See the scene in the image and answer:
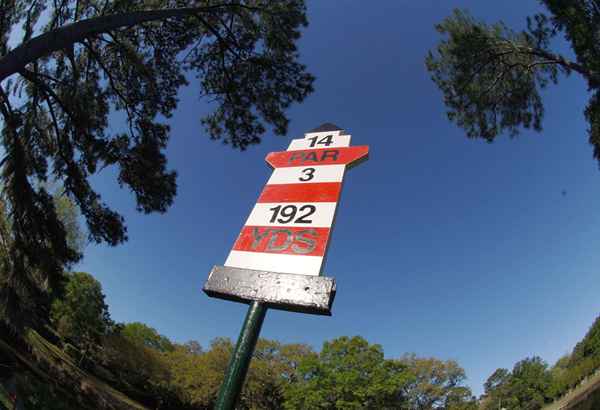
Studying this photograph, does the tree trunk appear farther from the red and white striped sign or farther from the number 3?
the number 3

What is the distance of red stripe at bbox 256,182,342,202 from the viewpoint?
1.68 m

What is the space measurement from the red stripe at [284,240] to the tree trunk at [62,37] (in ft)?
15.1

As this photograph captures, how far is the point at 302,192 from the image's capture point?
176cm

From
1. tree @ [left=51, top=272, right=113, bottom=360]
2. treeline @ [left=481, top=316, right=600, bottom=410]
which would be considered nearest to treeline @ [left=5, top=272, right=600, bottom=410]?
tree @ [left=51, top=272, right=113, bottom=360]

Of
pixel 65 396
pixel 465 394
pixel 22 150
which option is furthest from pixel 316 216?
pixel 465 394

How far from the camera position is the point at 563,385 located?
2659 cm

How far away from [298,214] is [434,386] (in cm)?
3948

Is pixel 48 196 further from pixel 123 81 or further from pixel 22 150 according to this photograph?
pixel 123 81

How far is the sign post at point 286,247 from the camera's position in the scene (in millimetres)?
→ 1213

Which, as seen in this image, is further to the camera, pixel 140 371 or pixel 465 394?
pixel 465 394

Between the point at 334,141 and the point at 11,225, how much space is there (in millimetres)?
6759

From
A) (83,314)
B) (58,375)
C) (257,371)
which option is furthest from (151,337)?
(58,375)

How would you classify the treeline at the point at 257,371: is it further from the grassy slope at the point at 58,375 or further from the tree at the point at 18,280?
the tree at the point at 18,280

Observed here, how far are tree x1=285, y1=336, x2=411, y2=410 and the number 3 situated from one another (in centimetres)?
2626
